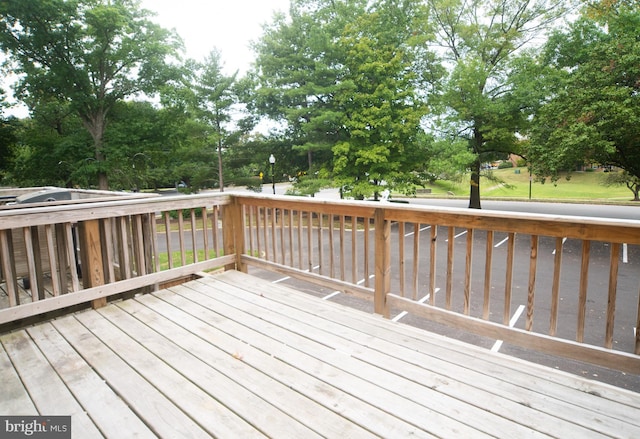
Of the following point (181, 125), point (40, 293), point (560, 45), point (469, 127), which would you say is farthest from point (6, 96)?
point (560, 45)

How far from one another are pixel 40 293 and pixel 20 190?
424 centimetres

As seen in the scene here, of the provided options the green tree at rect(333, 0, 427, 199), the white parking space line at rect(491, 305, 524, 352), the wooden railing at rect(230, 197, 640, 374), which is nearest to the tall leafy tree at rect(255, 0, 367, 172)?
the green tree at rect(333, 0, 427, 199)

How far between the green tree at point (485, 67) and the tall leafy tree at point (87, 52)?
14.3 metres

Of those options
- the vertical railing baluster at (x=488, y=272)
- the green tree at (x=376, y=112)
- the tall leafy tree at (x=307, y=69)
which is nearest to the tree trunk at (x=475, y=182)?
the green tree at (x=376, y=112)

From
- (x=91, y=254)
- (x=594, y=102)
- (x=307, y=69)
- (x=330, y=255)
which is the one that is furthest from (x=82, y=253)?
(x=307, y=69)

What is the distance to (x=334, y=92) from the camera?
1625 centimetres

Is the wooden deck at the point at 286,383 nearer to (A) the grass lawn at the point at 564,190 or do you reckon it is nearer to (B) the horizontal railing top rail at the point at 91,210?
(B) the horizontal railing top rail at the point at 91,210

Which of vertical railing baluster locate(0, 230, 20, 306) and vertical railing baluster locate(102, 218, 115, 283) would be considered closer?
vertical railing baluster locate(0, 230, 20, 306)

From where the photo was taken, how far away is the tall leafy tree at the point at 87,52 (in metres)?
15.7

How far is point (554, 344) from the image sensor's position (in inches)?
78.0

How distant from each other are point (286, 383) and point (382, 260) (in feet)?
3.95

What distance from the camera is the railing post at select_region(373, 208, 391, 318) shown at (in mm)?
2674

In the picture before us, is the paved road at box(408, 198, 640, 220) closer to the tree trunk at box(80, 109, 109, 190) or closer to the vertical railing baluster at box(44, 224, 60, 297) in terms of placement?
the vertical railing baluster at box(44, 224, 60, 297)

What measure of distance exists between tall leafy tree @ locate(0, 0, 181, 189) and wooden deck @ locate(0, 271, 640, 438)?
1842 centimetres
